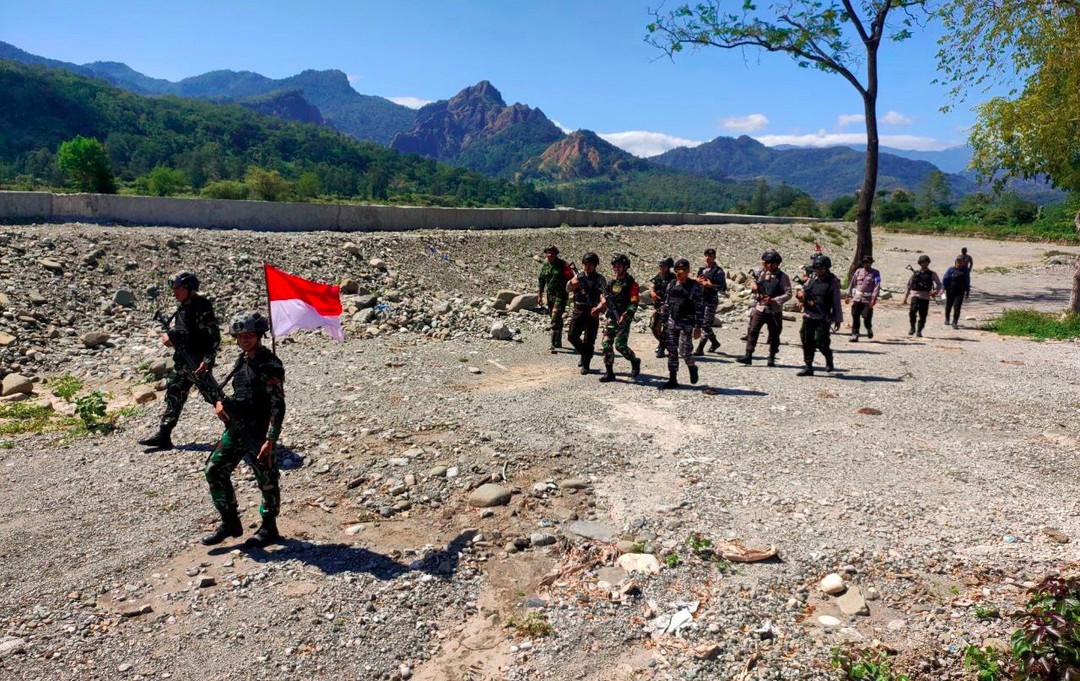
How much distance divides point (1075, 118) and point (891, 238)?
39.1m

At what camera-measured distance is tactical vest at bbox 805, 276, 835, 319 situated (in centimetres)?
1095

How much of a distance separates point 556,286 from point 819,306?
14.9ft

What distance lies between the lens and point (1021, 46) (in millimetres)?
18703

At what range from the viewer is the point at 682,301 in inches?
390

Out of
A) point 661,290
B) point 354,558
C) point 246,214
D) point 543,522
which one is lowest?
point 354,558

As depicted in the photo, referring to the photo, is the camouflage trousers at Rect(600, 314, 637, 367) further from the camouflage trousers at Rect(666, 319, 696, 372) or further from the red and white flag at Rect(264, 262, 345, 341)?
the red and white flag at Rect(264, 262, 345, 341)

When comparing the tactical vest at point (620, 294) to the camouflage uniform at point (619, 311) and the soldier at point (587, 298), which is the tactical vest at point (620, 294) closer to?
the camouflage uniform at point (619, 311)

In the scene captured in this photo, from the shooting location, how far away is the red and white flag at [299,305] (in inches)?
260

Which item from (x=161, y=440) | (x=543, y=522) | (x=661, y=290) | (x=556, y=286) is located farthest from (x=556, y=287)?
(x=543, y=522)

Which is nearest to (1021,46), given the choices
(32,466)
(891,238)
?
(32,466)

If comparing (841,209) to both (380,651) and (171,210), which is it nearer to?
(171,210)

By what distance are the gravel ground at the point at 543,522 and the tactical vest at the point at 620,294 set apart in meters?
1.16

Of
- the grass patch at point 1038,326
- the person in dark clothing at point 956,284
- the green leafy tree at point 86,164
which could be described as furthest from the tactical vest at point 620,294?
the green leafy tree at point 86,164

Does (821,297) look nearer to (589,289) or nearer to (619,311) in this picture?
(619,311)
